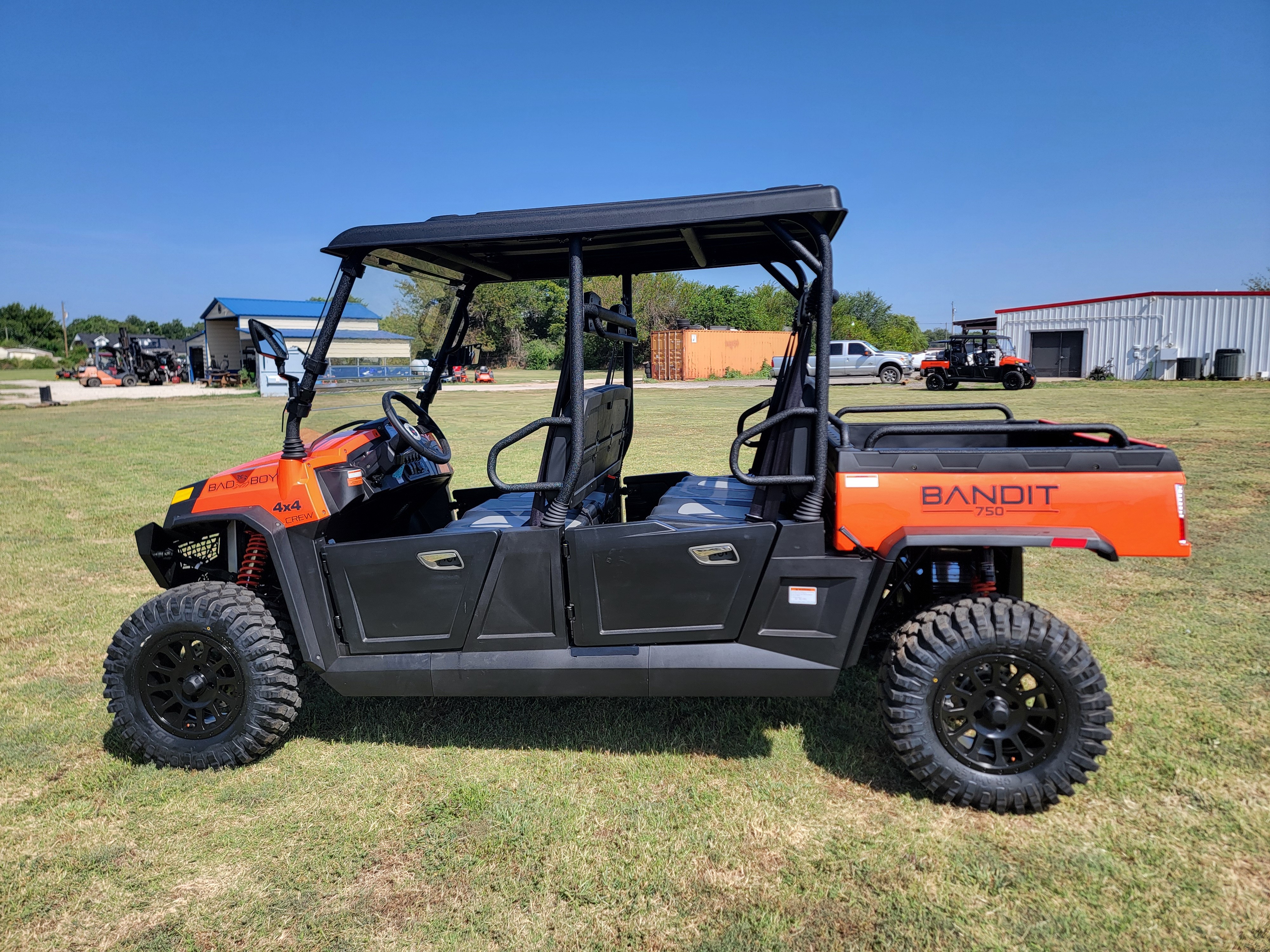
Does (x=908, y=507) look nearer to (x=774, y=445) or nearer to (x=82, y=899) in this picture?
(x=774, y=445)

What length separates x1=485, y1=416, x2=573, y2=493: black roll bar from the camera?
2.97 metres

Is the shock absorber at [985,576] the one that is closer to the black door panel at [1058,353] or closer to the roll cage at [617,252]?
the roll cage at [617,252]

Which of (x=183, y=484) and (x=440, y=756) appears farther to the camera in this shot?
(x=183, y=484)

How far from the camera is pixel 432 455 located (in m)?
3.53

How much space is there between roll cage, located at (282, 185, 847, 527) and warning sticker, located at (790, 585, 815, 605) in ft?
0.84

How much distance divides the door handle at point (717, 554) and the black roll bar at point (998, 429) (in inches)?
27.4

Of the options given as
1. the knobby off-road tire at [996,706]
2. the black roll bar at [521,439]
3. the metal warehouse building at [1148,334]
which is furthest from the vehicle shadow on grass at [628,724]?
the metal warehouse building at [1148,334]

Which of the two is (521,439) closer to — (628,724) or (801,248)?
(801,248)

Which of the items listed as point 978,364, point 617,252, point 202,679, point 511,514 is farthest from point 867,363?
point 202,679

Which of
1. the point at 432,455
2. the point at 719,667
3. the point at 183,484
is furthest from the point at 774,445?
the point at 183,484

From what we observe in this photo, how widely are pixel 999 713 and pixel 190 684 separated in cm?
314

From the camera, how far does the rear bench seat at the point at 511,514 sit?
10.5 ft

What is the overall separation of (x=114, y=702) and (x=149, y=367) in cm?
4435

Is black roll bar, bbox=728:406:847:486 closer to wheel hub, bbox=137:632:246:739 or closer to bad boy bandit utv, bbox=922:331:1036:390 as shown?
wheel hub, bbox=137:632:246:739
